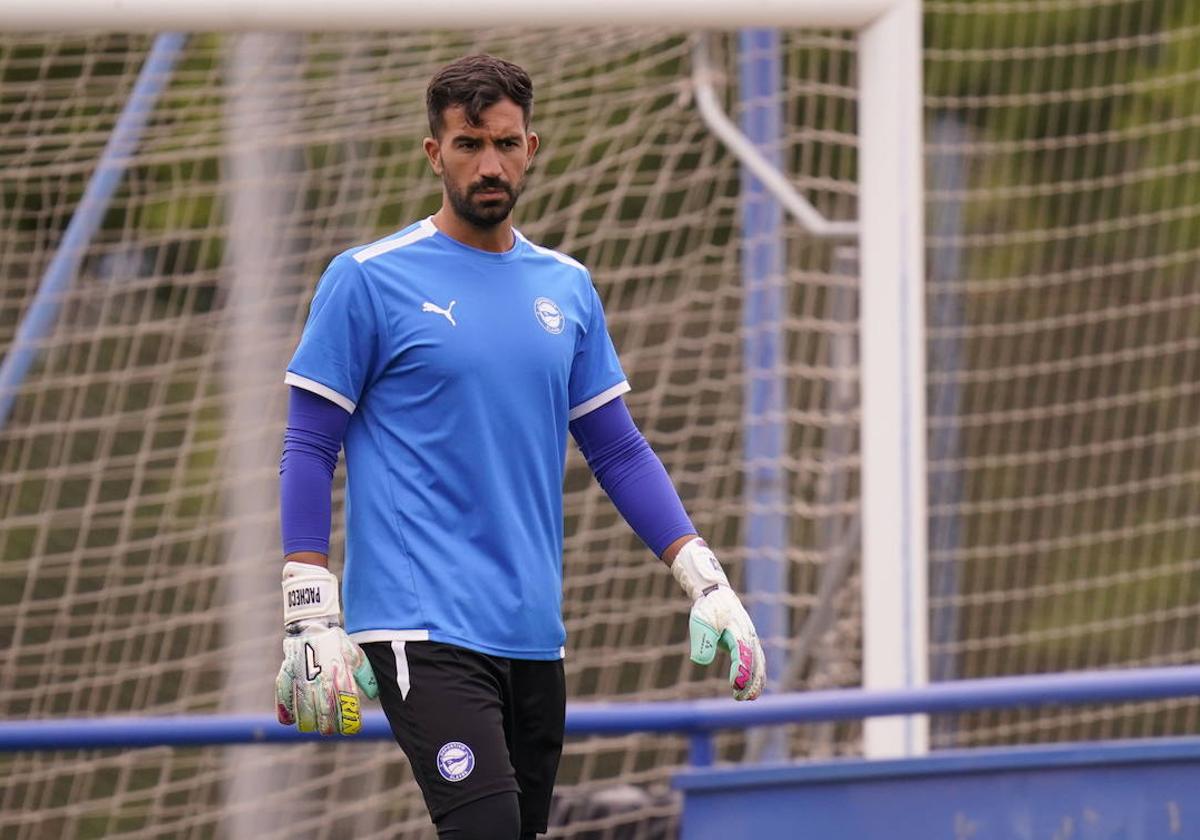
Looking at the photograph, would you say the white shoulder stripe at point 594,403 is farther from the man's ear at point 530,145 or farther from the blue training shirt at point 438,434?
the man's ear at point 530,145

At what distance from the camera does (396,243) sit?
10.5 ft

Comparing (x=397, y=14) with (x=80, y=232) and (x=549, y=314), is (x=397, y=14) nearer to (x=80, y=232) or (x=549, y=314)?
(x=80, y=232)

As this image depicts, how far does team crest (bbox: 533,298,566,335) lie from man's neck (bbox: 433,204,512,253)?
0.12m

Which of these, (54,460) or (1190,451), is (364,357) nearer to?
(54,460)

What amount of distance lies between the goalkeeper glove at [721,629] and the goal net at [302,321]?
2.09 meters

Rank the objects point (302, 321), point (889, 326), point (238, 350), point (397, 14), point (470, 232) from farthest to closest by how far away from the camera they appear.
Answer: point (302, 321) < point (238, 350) < point (889, 326) < point (397, 14) < point (470, 232)

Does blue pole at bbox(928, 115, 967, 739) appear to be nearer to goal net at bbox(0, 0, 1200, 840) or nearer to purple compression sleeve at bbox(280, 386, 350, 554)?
goal net at bbox(0, 0, 1200, 840)

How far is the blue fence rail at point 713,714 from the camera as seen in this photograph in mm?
4363

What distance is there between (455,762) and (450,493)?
46 centimetres

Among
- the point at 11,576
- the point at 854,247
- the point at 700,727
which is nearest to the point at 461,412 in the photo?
the point at 700,727

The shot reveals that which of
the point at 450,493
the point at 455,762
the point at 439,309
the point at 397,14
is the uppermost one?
the point at 397,14

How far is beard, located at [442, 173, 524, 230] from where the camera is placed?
10.4 feet

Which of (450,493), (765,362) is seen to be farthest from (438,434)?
(765,362)

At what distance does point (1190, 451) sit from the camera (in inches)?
344
